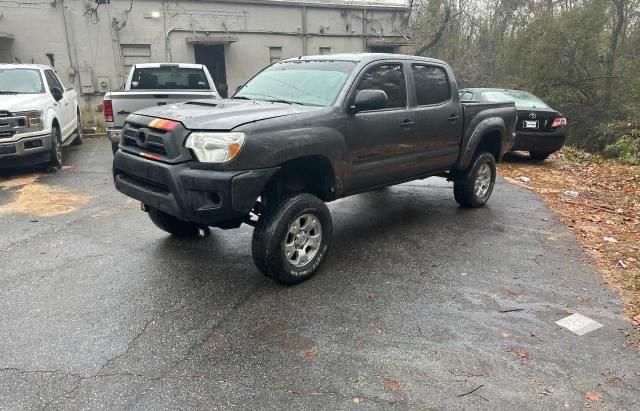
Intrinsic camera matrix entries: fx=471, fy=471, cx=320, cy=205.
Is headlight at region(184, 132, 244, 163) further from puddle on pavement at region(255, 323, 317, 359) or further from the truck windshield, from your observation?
the truck windshield

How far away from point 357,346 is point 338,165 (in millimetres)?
1691

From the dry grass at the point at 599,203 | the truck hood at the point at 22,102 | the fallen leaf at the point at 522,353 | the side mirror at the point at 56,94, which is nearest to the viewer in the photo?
the fallen leaf at the point at 522,353

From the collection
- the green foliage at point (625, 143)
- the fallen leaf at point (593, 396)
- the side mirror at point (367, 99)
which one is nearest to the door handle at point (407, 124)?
the side mirror at point (367, 99)

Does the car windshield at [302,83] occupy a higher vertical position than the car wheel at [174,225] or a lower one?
higher

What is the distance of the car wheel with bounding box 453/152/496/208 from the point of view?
248 inches

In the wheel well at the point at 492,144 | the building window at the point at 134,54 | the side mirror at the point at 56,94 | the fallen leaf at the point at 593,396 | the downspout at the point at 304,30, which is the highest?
the downspout at the point at 304,30

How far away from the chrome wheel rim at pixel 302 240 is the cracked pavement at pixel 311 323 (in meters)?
0.24

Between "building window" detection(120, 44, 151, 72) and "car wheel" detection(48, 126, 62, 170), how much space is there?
25.4ft

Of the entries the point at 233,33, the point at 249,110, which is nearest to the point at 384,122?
the point at 249,110

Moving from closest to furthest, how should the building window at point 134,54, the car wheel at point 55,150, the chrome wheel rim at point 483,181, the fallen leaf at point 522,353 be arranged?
the fallen leaf at point 522,353, the chrome wheel rim at point 483,181, the car wheel at point 55,150, the building window at point 134,54

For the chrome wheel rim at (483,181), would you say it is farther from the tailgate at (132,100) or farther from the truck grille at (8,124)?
the truck grille at (8,124)

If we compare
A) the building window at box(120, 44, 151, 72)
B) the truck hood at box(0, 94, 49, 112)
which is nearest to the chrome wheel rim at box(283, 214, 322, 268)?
the truck hood at box(0, 94, 49, 112)

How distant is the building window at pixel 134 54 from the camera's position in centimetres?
1547

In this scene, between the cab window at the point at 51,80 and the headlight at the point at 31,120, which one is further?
the cab window at the point at 51,80
